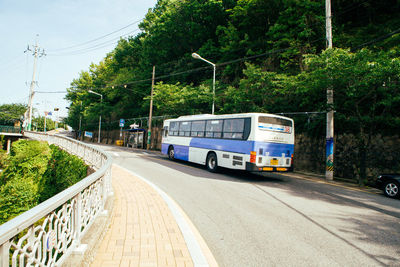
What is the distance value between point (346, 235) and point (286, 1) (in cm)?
1971

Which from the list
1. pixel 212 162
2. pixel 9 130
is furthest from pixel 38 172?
pixel 9 130

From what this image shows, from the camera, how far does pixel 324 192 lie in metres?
8.41

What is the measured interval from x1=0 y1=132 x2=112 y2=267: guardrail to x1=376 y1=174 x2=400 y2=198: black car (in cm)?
955

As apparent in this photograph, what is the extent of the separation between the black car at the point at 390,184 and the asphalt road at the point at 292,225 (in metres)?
0.59

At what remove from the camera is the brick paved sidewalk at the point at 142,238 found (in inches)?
123

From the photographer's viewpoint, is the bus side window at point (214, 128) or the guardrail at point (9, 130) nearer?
the bus side window at point (214, 128)

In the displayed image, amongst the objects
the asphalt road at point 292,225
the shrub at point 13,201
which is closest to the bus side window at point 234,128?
the asphalt road at point 292,225

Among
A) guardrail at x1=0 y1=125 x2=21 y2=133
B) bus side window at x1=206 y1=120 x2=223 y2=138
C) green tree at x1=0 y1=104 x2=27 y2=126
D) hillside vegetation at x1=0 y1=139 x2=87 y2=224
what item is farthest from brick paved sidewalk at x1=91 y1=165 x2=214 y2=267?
green tree at x1=0 y1=104 x2=27 y2=126

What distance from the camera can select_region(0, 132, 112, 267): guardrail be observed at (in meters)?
1.68

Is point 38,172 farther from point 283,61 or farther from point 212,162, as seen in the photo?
point 283,61

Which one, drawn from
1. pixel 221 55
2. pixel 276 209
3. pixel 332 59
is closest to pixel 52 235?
pixel 276 209

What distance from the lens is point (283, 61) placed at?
693 inches

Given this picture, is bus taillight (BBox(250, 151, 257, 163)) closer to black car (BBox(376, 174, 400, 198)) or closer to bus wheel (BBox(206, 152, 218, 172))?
bus wheel (BBox(206, 152, 218, 172))

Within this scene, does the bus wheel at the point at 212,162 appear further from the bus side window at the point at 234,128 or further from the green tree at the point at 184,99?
the green tree at the point at 184,99
